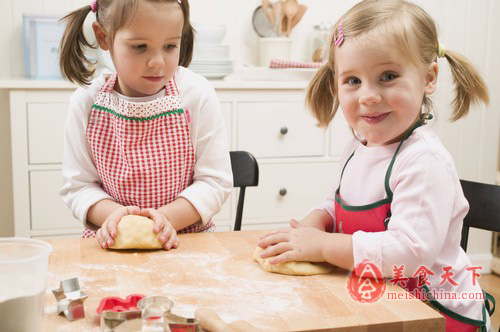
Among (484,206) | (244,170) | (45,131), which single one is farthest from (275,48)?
(484,206)

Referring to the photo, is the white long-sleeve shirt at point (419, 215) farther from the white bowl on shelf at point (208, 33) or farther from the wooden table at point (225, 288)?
the white bowl on shelf at point (208, 33)

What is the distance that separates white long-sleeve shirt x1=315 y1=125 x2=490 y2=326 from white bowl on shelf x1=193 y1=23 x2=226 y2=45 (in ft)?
5.36

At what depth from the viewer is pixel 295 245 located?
1052 mm

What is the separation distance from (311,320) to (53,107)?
1.90 metres

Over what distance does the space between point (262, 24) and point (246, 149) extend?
0.73m

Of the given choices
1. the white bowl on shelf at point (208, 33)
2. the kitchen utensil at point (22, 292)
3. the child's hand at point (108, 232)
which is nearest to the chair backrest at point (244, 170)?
the child's hand at point (108, 232)

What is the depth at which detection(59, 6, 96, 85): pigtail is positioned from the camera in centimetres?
140

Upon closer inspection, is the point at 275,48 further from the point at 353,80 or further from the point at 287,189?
the point at 353,80

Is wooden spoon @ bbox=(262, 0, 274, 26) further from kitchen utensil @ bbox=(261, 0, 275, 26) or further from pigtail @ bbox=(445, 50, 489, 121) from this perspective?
pigtail @ bbox=(445, 50, 489, 121)

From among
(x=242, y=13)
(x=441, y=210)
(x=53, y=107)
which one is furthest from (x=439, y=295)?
(x=242, y=13)

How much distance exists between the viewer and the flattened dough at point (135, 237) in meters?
1.12

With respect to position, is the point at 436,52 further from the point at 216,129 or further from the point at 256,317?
the point at 256,317

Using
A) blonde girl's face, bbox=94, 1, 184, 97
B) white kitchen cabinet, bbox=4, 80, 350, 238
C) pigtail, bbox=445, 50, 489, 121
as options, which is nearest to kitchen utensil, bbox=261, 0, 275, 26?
white kitchen cabinet, bbox=4, 80, 350, 238

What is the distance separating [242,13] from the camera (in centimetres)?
306
